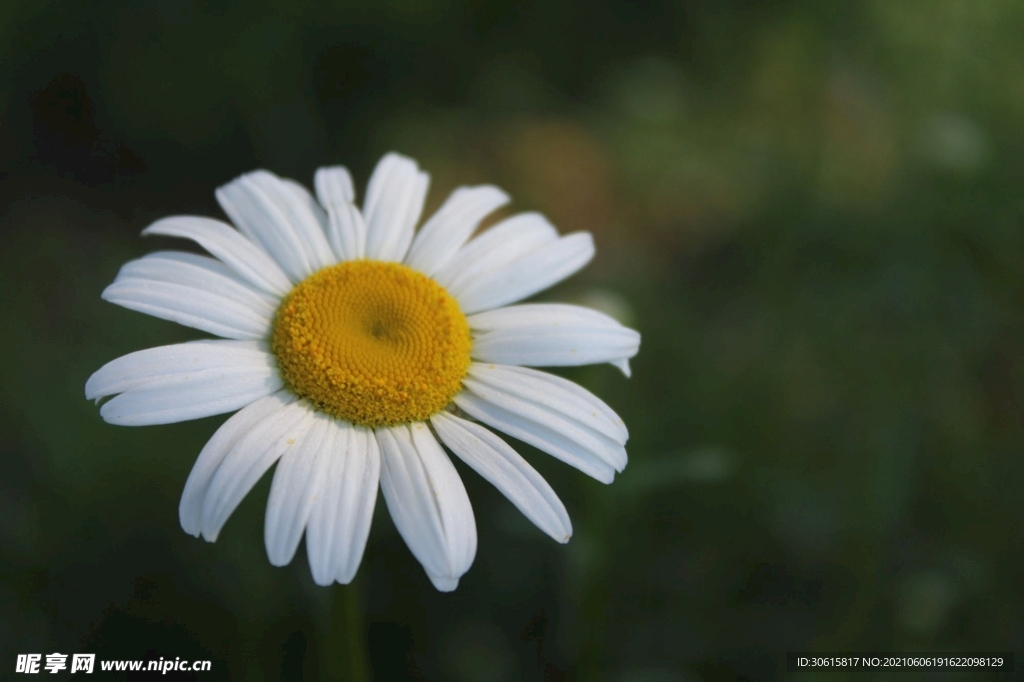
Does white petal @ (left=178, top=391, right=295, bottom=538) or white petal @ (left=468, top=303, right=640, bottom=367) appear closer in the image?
white petal @ (left=178, top=391, right=295, bottom=538)

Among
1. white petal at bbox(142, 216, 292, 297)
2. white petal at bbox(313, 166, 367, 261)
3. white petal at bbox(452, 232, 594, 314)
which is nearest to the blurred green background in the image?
white petal at bbox(452, 232, 594, 314)

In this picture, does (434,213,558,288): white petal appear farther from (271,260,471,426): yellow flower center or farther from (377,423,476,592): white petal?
(377,423,476,592): white petal

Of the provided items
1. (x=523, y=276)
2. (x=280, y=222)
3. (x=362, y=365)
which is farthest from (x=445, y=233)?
(x=362, y=365)

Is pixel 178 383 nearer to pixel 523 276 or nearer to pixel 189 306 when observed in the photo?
pixel 189 306

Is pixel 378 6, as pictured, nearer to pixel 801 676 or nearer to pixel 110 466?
pixel 110 466

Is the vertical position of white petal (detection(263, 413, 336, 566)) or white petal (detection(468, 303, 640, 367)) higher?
white petal (detection(468, 303, 640, 367))

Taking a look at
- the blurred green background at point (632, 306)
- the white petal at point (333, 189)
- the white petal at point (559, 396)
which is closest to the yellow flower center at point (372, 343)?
the white petal at point (559, 396)
